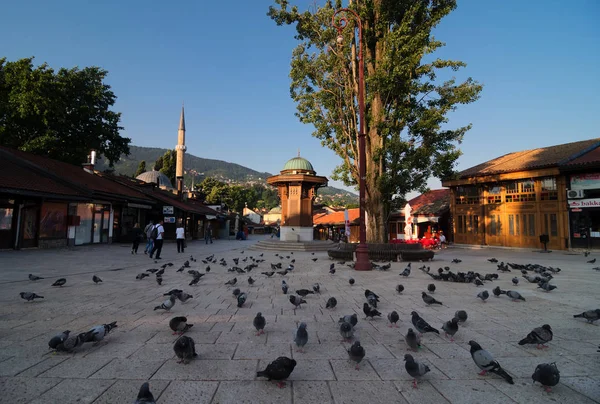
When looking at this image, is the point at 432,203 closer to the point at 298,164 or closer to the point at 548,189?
the point at 548,189

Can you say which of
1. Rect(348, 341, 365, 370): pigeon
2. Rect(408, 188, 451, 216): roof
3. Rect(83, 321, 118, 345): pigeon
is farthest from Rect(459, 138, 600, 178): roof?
Rect(83, 321, 118, 345): pigeon

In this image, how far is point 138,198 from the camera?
24375 mm

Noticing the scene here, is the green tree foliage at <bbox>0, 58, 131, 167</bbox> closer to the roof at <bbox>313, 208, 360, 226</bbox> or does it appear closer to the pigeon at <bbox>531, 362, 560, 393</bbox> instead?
the roof at <bbox>313, 208, 360, 226</bbox>

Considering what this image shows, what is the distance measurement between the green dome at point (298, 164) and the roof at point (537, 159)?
13.1m

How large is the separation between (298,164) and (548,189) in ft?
60.2

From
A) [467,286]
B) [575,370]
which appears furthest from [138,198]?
[575,370]

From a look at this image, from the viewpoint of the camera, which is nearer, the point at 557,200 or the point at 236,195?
the point at 557,200

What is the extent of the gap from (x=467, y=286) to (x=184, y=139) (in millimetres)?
52914

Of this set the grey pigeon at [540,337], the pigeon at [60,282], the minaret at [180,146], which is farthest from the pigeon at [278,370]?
the minaret at [180,146]

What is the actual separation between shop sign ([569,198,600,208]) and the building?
23 centimetres

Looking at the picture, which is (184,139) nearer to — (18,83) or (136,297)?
(18,83)

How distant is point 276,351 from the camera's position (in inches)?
139

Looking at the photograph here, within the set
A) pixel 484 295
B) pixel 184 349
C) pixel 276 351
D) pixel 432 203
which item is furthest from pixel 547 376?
pixel 432 203

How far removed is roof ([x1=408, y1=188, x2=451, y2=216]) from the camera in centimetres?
2975
